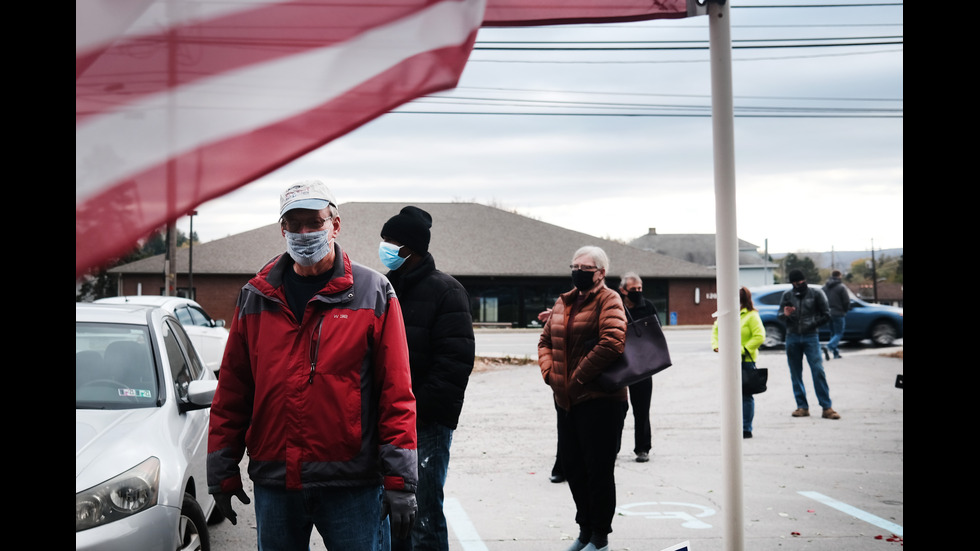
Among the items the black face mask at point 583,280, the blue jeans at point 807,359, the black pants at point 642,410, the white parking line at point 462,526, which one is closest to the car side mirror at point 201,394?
the white parking line at point 462,526

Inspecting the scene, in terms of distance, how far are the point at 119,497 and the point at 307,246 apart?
1.71 metres

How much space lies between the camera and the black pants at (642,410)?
27.9ft

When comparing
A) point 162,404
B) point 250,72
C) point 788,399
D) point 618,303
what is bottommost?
point 788,399

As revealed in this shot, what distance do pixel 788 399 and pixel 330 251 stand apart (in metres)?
11.7

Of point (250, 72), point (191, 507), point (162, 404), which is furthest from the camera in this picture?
point (162, 404)

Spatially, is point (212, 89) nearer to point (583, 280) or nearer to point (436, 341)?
point (436, 341)

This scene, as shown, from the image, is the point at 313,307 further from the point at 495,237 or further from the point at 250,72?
the point at 495,237

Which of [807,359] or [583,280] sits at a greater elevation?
[583,280]

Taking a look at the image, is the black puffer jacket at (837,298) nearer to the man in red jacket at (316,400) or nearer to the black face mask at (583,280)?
the black face mask at (583,280)

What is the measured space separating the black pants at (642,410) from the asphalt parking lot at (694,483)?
9.2 inches

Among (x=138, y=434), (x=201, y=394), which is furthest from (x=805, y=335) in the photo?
(x=138, y=434)

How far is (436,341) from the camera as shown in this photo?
439 centimetres

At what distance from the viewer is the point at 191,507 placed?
14.8 feet
